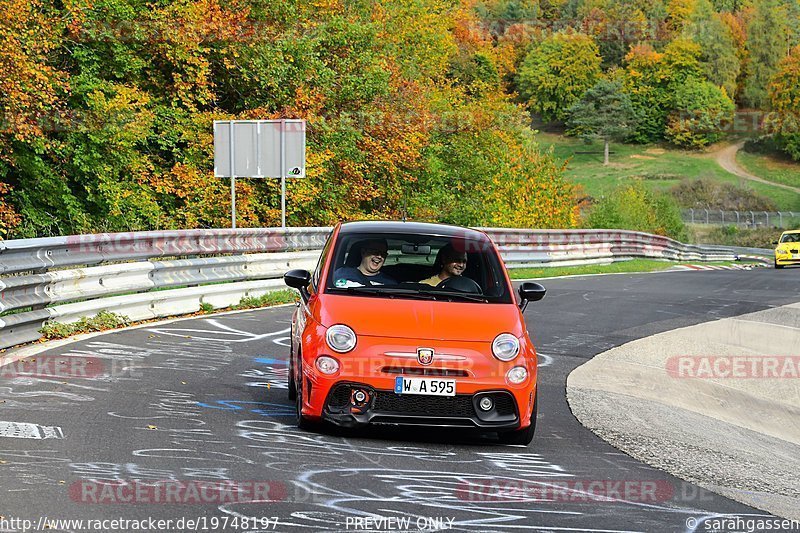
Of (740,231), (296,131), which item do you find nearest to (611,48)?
(740,231)

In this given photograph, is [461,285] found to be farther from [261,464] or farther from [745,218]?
[745,218]

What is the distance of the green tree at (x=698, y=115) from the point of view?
155750mm

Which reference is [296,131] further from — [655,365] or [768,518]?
[768,518]

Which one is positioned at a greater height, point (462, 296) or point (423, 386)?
point (462, 296)

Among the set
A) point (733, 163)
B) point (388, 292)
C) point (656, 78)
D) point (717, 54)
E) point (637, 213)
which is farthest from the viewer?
point (717, 54)

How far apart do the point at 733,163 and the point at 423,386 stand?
146m

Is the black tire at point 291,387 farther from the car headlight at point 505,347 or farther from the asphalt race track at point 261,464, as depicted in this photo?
the car headlight at point 505,347

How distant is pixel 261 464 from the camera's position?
6.58 meters

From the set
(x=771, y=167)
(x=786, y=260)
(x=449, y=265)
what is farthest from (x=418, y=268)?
(x=771, y=167)

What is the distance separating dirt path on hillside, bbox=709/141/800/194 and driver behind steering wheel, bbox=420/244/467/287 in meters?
130

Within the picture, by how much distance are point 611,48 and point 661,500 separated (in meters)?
184

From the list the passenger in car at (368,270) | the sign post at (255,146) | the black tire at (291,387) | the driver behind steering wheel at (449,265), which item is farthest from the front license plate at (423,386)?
the sign post at (255,146)

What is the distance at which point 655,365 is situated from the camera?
41.6ft

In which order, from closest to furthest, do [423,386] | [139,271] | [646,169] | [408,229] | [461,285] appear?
[423,386], [461,285], [408,229], [139,271], [646,169]
